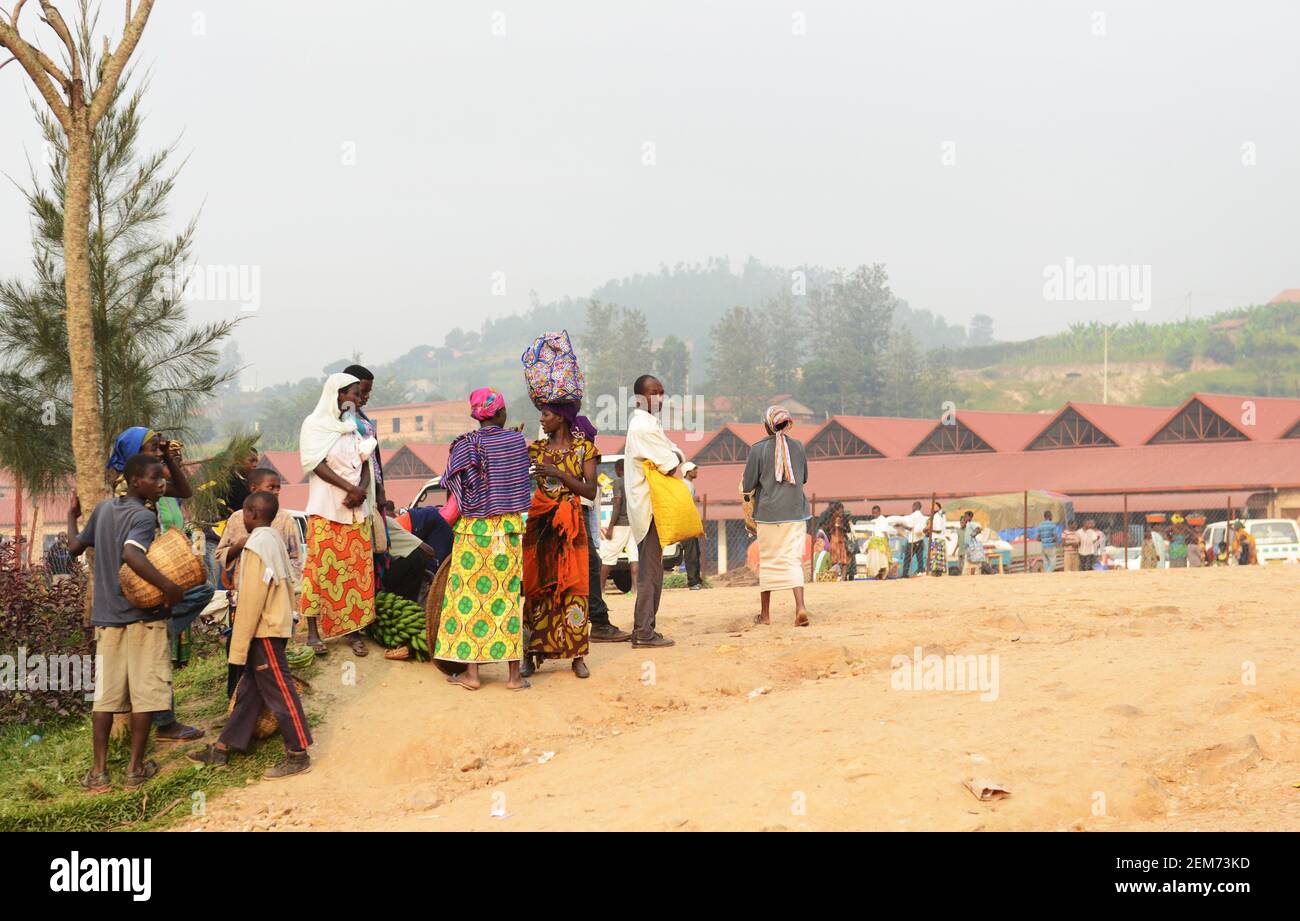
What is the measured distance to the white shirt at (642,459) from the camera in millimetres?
8453

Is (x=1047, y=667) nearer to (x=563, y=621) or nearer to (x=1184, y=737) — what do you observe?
(x=1184, y=737)

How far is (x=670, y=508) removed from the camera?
8.43 metres

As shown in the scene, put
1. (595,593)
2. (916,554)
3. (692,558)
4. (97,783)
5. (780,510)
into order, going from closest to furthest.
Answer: (97,783) < (595,593) < (780,510) < (692,558) < (916,554)

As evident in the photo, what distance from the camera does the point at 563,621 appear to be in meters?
7.65

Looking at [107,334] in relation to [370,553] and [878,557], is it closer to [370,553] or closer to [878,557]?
[370,553]

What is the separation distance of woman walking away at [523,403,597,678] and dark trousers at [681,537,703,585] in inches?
340

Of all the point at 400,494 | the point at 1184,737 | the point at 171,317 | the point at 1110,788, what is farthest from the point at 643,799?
the point at 400,494

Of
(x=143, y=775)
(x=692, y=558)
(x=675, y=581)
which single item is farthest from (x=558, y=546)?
(x=675, y=581)

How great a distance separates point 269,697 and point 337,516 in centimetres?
141

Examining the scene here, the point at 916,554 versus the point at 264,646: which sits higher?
the point at 264,646

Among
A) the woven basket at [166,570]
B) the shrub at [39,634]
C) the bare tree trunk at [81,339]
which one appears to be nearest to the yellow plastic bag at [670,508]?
the woven basket at [166,570]

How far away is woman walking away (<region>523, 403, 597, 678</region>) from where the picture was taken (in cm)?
763
